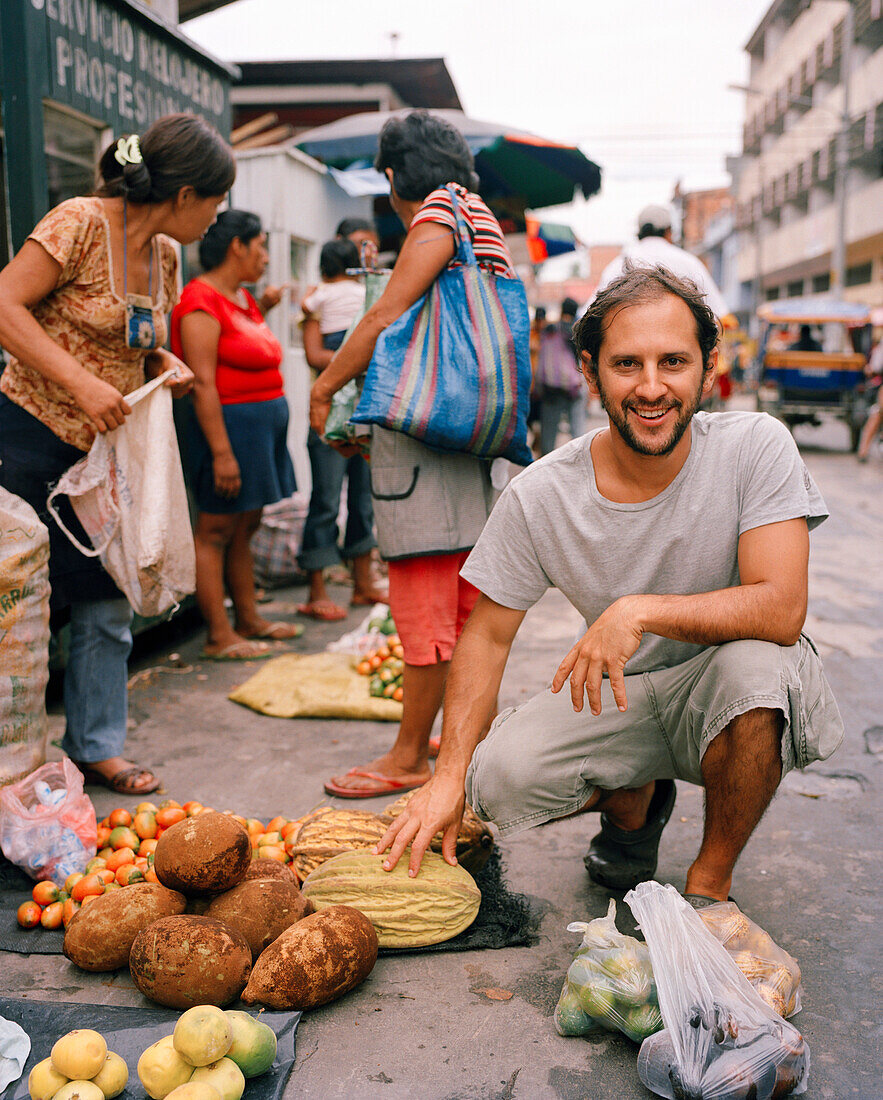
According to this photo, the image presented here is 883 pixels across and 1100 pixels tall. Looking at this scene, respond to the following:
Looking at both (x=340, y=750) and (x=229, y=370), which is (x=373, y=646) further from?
(x=229, y=370)

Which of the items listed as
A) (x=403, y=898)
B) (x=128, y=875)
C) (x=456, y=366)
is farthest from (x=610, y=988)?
(x=456, y=366)

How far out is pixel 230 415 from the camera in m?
4.74

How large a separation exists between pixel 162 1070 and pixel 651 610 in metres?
1.32

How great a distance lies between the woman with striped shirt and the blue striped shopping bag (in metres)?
0.07

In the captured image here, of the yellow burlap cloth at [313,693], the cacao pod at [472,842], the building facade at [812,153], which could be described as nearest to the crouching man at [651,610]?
the cacao pod at [472,842]

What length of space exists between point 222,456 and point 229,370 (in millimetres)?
486

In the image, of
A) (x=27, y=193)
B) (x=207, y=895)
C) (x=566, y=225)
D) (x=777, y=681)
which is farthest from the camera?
(x=566, y=225)

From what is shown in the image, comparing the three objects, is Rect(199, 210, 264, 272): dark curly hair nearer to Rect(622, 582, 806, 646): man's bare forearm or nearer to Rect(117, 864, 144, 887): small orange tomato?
Rect(117, 864, 144, 887): small orange tomato

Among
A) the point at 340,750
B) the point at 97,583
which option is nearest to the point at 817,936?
the point at 340,750

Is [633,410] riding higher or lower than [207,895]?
higher

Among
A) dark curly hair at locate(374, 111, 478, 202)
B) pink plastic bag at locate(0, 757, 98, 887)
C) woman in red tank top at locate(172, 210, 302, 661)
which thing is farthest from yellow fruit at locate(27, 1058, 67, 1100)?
woman in red tank top at locate(172, 210, 302, 661)

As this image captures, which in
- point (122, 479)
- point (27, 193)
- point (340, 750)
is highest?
point (27, 193)

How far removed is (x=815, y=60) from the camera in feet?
Answer: 116

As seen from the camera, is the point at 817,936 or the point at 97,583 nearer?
the point at 817,936
